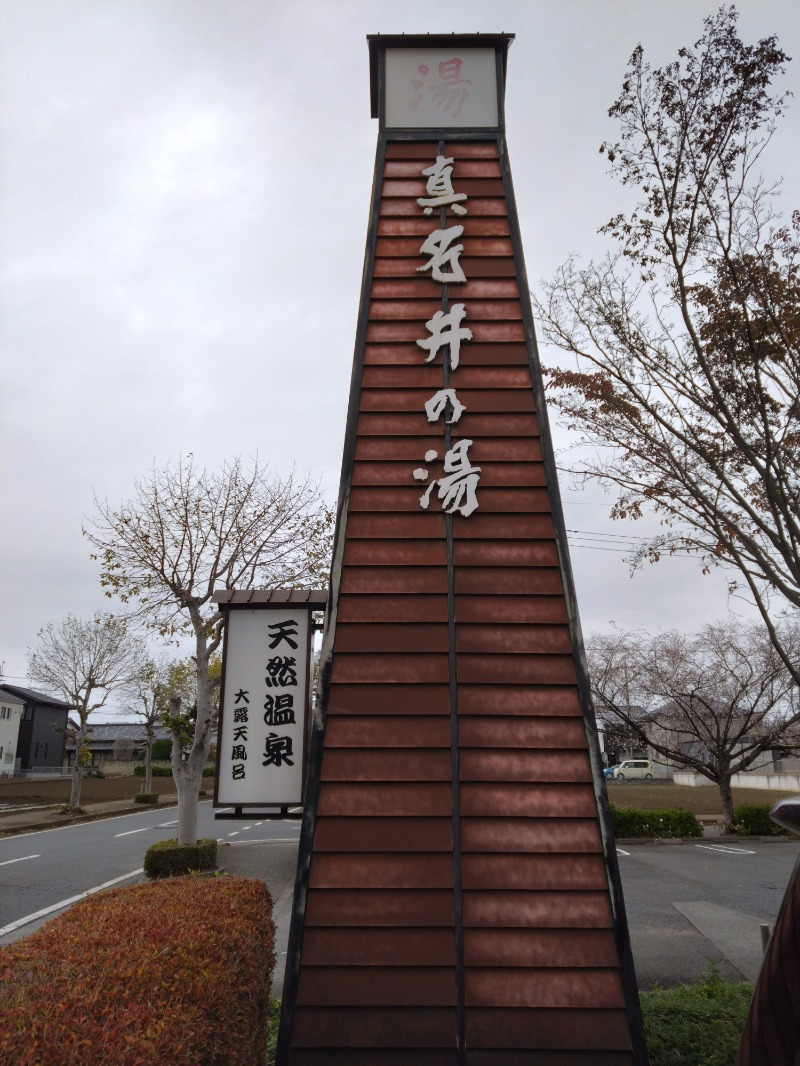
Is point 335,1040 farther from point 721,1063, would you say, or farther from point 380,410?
point 380,410

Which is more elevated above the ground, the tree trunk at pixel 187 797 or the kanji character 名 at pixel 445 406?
the kanji character 名 at pixel 445 406

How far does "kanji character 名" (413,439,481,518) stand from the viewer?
470cm

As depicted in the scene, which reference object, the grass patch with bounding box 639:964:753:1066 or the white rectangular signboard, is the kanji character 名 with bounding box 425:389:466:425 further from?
the grass patch with bounding box 639:964:753:1066

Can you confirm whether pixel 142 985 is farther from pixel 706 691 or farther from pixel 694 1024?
pixel 706 691

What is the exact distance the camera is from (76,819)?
2622 centimetres

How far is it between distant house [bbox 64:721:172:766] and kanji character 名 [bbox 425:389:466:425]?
6365cm

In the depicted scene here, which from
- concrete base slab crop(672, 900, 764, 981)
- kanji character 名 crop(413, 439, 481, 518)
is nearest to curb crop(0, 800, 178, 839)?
concrete base slab crop(672, 900, 764, 981)

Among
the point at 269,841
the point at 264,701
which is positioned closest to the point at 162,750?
the point at 269,841

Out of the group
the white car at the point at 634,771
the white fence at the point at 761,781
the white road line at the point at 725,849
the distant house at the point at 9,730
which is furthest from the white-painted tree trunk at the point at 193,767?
the distant house at the point at 9,730

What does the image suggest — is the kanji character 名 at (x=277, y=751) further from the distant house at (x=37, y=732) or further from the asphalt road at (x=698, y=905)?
the distant house at (x=37, y=732)

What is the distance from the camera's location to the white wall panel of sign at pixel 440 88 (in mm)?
5887

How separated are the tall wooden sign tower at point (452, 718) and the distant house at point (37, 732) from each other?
5762 centimetres

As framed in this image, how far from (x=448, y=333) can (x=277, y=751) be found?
3.29 m

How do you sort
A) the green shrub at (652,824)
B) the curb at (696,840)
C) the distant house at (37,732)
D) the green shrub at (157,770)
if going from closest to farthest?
the curb at (696,840), the green shrub at (652,824), the green shrub at (157,770), the distant house at (37,732)
